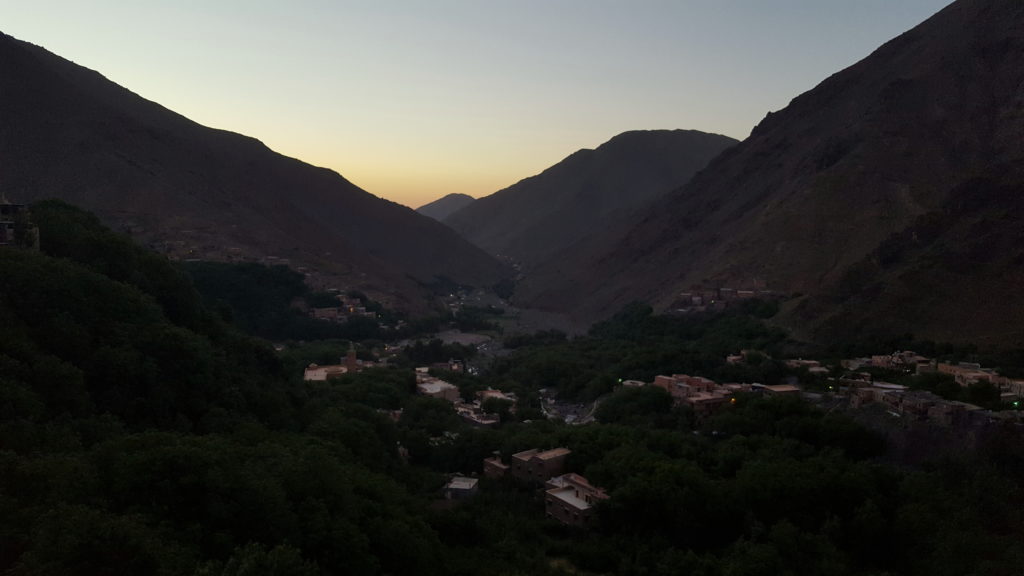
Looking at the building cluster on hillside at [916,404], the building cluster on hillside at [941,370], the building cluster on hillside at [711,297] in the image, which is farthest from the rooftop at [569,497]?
the building cluster on hillside at [711,297]

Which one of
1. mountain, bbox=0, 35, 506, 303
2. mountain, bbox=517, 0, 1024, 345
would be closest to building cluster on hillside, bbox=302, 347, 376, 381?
mountain, bbox=517, 0, 1024, 345

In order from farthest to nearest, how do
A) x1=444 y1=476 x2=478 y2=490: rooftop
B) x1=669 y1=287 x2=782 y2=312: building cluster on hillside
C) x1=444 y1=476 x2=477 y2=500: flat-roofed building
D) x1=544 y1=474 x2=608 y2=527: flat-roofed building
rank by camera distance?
x1=669 y1=287 x2=782 y2=312: building cluster on hillside
x1=444 y1=476 x2=478 y2=490: rooftop
x1=444 y1=476 x2=477 y2=500: flat-roofed building
x1=544 y1=474 x2=608 y2=527: flat-roofed building

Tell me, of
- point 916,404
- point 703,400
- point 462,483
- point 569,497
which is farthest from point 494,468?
point 916,404

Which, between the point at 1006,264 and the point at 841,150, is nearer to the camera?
the point at 1006,264

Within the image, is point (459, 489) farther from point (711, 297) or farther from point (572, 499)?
point (711, 297)

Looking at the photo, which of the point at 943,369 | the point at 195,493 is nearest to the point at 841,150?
the point at 943,369

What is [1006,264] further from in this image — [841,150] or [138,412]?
[138,412]

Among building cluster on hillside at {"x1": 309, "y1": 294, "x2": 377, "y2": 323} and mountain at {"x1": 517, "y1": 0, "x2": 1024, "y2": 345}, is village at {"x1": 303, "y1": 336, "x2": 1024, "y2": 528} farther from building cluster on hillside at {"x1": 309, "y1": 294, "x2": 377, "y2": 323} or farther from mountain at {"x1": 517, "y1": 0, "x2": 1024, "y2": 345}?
building cluster on hillside at {"x1": 309, "y1": 294, "x2": 377, "y2": 323}
